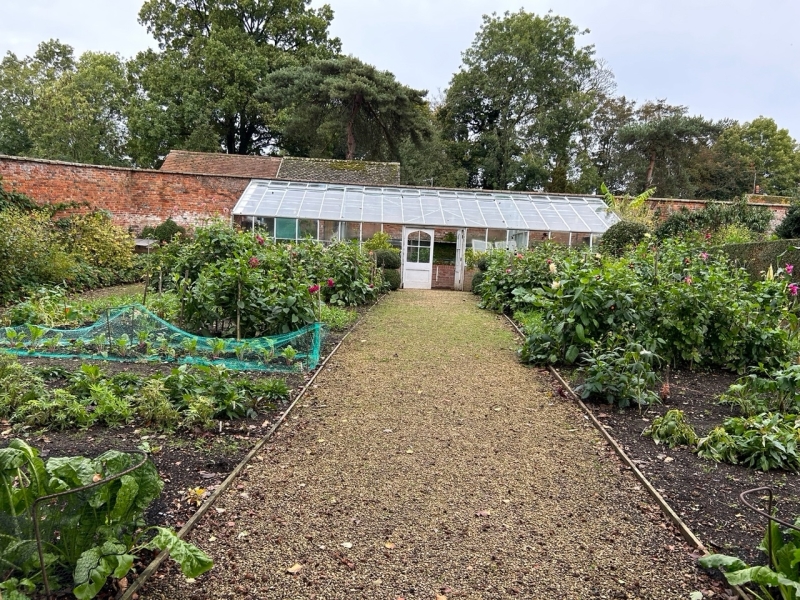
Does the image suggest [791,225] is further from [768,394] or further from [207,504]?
[207,504]

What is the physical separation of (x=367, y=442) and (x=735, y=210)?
17396 mm

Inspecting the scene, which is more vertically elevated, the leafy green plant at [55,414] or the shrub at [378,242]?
the shrub at [378,242]

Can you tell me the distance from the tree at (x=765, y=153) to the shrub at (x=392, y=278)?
91.6ft

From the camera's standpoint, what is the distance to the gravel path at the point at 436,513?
2291mm

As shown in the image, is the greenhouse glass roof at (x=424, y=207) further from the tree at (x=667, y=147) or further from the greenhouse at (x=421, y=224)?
the tree at (x=667, y=147)

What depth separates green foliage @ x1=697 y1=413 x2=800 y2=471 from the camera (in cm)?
342

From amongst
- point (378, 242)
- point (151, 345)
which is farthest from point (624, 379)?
point (378, 242)

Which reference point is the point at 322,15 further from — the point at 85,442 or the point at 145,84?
the point at 85,442

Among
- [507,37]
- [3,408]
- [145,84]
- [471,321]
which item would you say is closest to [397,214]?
[471,321]

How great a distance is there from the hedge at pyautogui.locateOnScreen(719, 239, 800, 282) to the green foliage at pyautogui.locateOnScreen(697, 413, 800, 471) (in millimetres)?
5367

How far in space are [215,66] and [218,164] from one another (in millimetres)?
8067

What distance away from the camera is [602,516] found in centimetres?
289

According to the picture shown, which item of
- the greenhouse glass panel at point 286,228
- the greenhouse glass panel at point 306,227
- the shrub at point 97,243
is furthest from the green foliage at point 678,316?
the greenhouse glass panel at point 286,228

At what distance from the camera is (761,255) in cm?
881
